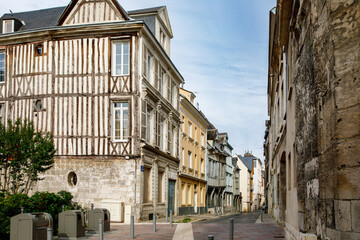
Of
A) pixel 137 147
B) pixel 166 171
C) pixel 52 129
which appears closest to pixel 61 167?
pixel 52 129

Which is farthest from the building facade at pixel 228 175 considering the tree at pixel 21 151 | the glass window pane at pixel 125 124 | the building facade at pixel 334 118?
the building facade at pixel 334 118

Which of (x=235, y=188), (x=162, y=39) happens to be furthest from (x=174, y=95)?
(x=235, y=188)

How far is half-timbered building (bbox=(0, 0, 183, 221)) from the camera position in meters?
20.2

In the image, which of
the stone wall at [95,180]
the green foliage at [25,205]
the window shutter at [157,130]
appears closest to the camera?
the green foliage at [25,205]

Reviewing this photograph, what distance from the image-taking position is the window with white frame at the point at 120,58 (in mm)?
20750

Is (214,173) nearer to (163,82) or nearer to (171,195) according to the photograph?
(171,195)

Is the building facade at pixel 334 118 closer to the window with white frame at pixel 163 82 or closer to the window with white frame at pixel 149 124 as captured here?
the window with white frame at pixel 149 124

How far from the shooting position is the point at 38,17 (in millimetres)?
24266

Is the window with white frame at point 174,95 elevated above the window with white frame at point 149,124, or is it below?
above

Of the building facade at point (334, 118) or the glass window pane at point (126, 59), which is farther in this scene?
the glass window pane at point (126, 59)

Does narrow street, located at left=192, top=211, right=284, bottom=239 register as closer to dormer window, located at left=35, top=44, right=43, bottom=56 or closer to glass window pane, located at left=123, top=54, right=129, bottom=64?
glass window pane, located at left=123, top=54, right=129, bottom=64

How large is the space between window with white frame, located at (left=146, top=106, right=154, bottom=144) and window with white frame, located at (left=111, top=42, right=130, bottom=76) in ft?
8.29

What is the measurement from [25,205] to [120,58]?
11.1 meters

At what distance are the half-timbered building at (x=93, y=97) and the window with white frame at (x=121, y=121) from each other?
48mm
